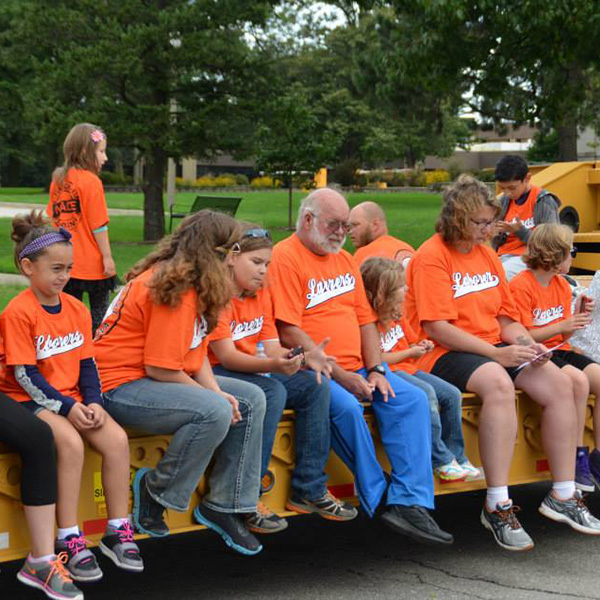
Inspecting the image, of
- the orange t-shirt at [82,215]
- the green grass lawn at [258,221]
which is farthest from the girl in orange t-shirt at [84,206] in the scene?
the green grass lawn at [258,221]

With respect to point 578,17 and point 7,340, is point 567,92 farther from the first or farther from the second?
point 7,340

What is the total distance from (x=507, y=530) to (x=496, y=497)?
0.50ft

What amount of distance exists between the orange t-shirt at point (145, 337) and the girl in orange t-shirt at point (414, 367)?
3.64 feet

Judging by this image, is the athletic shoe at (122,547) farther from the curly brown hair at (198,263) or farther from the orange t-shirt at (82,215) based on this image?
the orange t-shirt at (82,215)

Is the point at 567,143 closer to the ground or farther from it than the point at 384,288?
farther from it

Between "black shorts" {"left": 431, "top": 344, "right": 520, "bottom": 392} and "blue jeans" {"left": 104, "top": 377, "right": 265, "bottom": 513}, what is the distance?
1.20 m

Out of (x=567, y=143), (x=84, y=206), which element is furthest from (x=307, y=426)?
(x=567, y=143)

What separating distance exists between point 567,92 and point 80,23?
8.37m

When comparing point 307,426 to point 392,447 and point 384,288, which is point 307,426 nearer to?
point 392,447

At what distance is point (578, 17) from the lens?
13516 millimetres

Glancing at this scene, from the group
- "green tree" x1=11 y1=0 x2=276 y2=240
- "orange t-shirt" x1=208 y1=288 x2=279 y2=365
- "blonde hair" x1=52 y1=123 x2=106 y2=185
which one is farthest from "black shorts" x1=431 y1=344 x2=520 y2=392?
"green tree" x1=11 y1=0 x2=276 y2=240

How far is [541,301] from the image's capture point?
552cm

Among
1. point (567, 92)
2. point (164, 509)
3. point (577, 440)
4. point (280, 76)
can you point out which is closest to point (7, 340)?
point (164, 509)

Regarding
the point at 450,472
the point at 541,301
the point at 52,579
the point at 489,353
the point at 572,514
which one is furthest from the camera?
the point at 541,301
